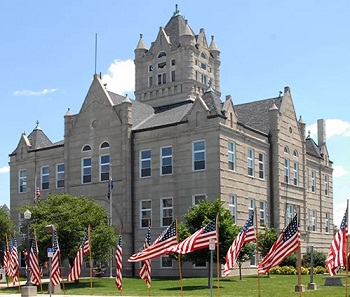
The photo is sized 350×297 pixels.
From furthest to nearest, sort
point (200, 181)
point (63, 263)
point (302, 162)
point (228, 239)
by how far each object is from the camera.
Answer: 1. point (302, 162)
2. point (63, 263)
3. point (200, 181)
4. point (228, 239)

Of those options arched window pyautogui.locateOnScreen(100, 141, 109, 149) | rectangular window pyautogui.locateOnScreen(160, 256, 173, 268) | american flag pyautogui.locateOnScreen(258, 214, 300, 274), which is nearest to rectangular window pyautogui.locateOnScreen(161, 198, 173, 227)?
rectangular window pyautogui.locateOnScreen(160, 256, 173, 268)

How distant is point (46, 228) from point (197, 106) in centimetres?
1604

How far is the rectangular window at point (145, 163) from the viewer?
52469 millimetres

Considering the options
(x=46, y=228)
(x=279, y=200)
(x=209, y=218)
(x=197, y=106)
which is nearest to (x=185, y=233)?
(x=209, y=218)

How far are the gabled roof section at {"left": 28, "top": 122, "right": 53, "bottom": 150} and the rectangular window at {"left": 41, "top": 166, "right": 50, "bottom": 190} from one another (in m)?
2.79

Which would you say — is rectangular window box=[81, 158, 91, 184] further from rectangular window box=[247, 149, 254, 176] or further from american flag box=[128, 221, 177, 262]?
american flag box=[128, 221, 177, 262]

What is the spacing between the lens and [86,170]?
184 feet

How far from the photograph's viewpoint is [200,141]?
4947cm

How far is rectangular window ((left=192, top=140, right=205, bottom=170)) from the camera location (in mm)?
49281

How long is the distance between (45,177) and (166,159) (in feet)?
47.7

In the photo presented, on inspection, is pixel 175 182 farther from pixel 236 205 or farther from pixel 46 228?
pixel 46 228

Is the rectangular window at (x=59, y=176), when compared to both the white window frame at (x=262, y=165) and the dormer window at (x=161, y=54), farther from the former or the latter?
the white window frame at (x=262, y=165)

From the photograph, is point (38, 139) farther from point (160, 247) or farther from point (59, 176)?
point (160, 247)

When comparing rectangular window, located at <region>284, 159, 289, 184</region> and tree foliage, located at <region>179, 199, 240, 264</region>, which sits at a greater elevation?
rectangular window, located at <region>284, 159, 289, 184</region>
